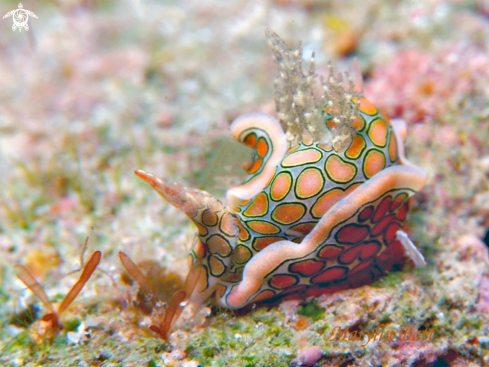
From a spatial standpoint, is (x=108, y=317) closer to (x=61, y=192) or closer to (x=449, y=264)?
(x=61, y=192)

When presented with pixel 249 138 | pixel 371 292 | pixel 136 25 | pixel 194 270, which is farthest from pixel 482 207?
pixel 136 25

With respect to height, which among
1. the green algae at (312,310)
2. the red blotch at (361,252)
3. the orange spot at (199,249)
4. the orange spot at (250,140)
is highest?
the orange spot at (250,140)

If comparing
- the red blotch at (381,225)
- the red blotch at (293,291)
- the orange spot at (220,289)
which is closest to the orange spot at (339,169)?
the red blotch at (381,225)

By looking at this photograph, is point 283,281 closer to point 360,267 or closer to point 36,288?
point 360,267

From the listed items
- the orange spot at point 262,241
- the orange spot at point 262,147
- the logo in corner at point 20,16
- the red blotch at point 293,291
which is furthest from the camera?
the logo in corner at point 20,16

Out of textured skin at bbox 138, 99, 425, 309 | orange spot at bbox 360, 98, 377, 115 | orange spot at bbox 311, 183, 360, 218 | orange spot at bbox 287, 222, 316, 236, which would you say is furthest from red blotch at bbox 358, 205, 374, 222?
orange spot at bbox 360, 98, 377, 115

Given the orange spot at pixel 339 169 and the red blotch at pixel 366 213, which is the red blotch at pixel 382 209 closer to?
the red blotch at pixel 366 213
